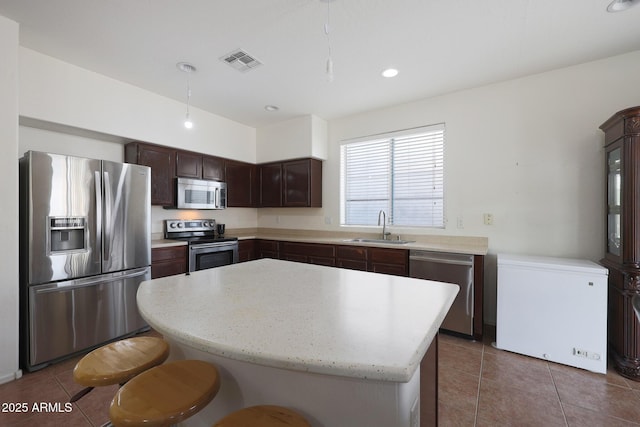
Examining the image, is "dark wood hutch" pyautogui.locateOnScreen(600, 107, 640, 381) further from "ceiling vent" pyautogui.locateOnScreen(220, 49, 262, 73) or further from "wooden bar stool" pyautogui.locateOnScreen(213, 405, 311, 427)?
"ceiling vent" pyautogui.locateOnScreen(220, 49, 262, 73)

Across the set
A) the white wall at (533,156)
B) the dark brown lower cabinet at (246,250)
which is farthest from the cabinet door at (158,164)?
the white wall at (533,156)

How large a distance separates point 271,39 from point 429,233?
2.70 meters

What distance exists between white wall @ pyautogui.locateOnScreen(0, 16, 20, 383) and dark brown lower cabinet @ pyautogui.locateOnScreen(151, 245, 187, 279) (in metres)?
1.07

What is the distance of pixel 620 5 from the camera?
1854 millimetres

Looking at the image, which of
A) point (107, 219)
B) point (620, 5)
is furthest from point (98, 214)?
point (620, 5)

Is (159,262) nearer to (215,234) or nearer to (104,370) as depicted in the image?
(215,234)

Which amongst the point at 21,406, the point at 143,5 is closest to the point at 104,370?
the point at 21,406

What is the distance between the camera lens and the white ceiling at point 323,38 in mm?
1906

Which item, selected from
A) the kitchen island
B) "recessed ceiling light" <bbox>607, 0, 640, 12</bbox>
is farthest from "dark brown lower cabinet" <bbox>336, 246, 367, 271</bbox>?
"recessed ceiling light" <bbox>607, 0, 640, 12</bbox>

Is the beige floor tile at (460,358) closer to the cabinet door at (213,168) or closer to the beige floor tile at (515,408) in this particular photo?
the beige floor tile at (515,408)

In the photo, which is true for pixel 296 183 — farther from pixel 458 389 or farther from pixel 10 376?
pixel 10 376

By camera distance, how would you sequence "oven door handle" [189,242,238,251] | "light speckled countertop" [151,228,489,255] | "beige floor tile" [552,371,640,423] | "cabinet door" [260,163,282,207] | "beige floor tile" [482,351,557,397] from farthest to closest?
"cabinet door" [260,163,282,207], "oven door handle" [189,242,238,251], "light speckled countertop" [151,228,489,255], "beige floor tile" [482,351,557,397], "beige floor tile" [552,371,640,423]

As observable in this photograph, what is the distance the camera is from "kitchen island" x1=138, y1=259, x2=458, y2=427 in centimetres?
73

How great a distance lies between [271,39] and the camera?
88.2 inches
